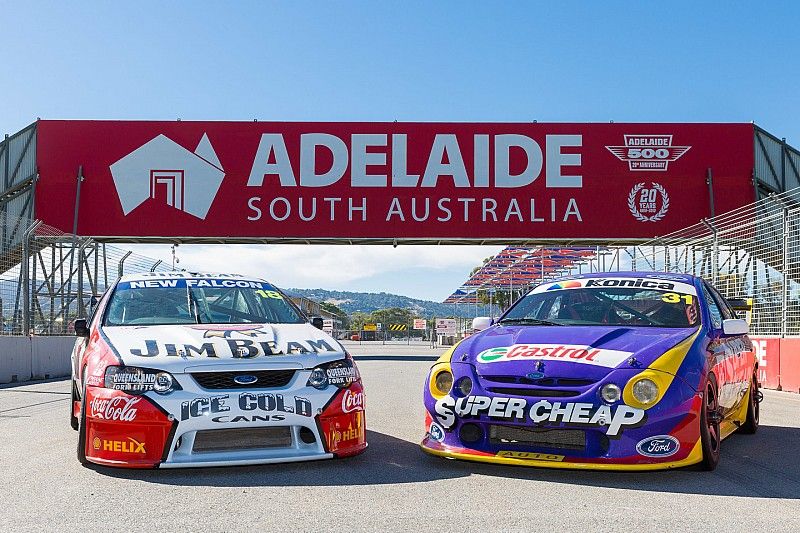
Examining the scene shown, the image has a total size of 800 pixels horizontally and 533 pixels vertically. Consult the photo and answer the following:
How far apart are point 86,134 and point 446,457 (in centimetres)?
2355

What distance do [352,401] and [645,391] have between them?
185 cm

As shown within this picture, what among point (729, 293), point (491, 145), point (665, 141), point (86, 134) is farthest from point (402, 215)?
point (729, 293)

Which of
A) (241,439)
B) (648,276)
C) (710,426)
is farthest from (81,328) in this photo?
(710,426)

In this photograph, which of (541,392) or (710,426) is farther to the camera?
(710,426)

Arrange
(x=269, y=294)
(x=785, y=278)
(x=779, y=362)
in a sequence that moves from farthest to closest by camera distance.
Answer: (x=785, y=278) < (x=779, y=362) < (x=269, y=294)

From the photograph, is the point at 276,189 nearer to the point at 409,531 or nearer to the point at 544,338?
the point at 544,338

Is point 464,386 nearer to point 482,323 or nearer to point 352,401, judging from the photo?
point 352,401

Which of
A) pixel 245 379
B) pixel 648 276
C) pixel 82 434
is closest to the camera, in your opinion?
pixel 245 379

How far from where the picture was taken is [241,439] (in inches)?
205

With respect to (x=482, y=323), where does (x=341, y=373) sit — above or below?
below

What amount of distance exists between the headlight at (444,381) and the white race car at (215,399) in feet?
1.76

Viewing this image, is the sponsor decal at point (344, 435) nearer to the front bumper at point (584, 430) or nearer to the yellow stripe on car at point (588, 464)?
the yellow stripe on car at point (588, 464)

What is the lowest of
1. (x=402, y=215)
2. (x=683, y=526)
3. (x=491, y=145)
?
(x=683, y=526)

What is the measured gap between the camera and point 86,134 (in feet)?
85.7
